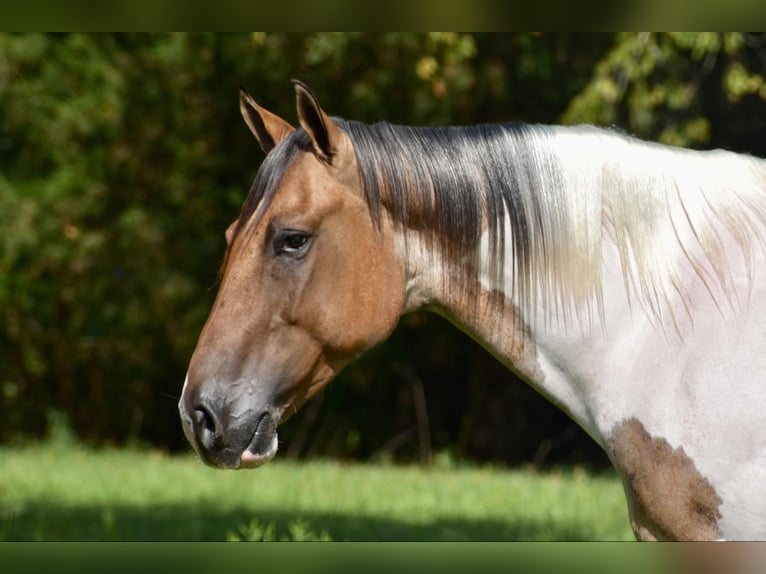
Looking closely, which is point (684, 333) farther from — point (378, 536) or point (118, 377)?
point (118, 377)

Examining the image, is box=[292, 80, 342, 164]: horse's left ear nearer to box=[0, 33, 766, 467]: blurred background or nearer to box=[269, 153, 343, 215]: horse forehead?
box=[269, 153, 343, 215]: horse forehead

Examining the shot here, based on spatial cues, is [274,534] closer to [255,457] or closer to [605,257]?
[255,457]

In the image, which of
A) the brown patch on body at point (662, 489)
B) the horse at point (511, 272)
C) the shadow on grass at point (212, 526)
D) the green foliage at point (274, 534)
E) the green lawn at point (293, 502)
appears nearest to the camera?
the brown patch on body at point (662, 489)

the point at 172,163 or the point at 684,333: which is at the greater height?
the point at 684,333

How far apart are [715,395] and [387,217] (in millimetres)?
869

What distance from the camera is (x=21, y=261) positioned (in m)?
9.96

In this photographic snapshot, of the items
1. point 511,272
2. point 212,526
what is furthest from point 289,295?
point 212,526

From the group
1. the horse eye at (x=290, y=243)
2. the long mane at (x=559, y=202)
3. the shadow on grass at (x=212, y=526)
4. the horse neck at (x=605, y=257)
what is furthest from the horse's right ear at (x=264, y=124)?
the shadow on grass at (x=212, y=526)

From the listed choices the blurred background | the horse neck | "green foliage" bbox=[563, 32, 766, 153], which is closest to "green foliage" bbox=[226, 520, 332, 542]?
the horse neck

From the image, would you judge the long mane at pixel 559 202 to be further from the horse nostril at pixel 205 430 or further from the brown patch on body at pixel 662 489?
the horse nostril at pixel 205 430

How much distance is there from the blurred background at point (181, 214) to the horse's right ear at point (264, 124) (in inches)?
235

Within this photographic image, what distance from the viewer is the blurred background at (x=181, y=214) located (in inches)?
363
